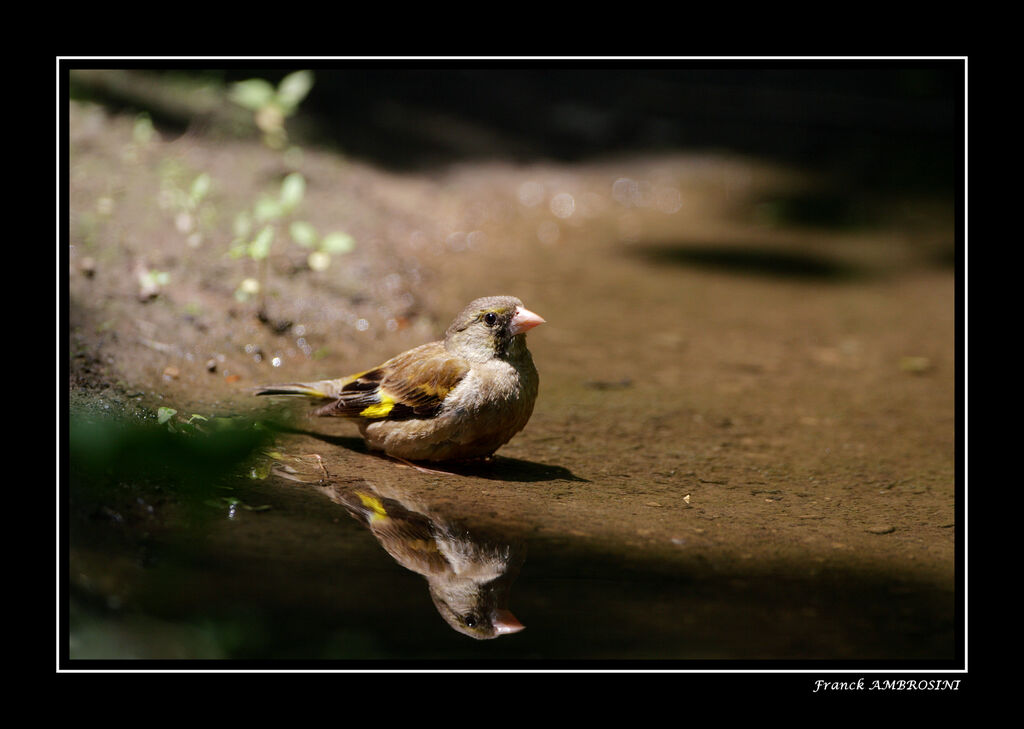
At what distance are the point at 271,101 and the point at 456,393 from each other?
4.78 m

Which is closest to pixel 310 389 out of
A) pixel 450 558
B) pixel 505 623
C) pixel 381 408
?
pixel 381 408

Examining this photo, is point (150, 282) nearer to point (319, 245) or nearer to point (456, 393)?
point (319, 245)

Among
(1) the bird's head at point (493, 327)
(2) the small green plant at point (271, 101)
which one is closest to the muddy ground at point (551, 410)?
(2) the small green plant at point (271, 101)

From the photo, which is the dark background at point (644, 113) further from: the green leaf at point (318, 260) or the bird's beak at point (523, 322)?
the bird's beak at point (523, 322)

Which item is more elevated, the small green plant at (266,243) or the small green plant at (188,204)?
the small green plant at (188,204)

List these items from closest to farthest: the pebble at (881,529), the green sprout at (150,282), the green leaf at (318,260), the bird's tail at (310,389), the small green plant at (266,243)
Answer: the pebble at (881,529)
the bird's tail at (310,389)
the green sprout at (150,282)
the small green plant at (266,243)
the green leaf at (318,260)

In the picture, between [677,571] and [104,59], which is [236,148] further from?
[677,571]

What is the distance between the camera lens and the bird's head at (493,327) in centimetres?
475

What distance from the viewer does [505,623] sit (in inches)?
133

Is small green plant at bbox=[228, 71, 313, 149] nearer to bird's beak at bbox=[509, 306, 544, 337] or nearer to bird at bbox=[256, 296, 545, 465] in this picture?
bird at bbox=[256, 296, 545, 465]

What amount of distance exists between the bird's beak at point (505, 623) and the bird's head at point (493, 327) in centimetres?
158

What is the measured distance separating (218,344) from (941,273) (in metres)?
7.06

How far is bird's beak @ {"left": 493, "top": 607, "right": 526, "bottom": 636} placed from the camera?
11.0 ft

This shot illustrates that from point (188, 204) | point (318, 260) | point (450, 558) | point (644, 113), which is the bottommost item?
point (450, 558)
